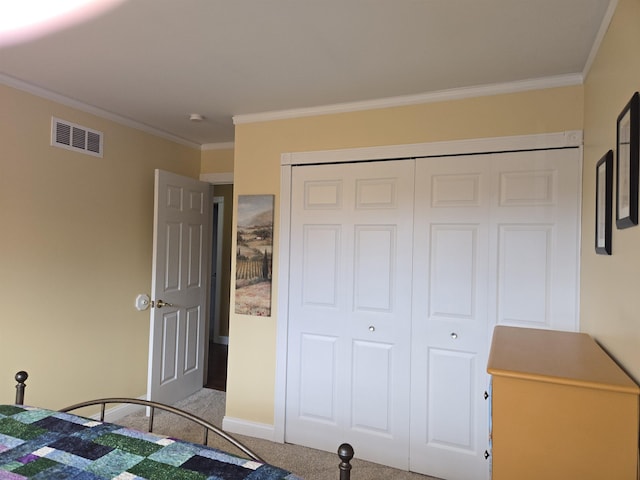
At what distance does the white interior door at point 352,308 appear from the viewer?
8.82ft

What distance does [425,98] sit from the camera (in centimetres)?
263

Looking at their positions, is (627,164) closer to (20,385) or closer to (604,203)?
(604,203)

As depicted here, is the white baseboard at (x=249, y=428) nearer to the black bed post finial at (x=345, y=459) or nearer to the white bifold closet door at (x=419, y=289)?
the white bifold closet door at (x=419, y=289)

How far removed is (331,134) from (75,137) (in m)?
1.83

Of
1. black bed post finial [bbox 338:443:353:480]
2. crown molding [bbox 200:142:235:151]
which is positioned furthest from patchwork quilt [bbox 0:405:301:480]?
crown molding [bbox 200:142:235:151]

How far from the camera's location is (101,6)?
5.61ft

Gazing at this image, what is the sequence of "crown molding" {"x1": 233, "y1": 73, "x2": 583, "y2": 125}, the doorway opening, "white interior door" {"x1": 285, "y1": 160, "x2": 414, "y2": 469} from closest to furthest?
"crown molding" {"x1": 233, "y1": 73, "x2": 583, "y2": 125} < "white interior door" {"x1": 285, "y1": 160, "x2": 414, "y2": 469} < the doorway opening

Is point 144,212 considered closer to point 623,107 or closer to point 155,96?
point 155,96

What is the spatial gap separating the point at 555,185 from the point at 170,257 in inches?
115

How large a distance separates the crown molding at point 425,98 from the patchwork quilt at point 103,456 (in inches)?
88.3

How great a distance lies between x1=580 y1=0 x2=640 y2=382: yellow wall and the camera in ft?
4.22

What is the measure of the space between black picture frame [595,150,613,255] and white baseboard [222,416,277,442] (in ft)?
7.95

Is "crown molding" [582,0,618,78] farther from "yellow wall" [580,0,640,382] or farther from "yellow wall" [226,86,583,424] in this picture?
"yellow wall" [226,86,583,424]

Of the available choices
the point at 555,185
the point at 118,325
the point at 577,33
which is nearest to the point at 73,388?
the point at 118,325
